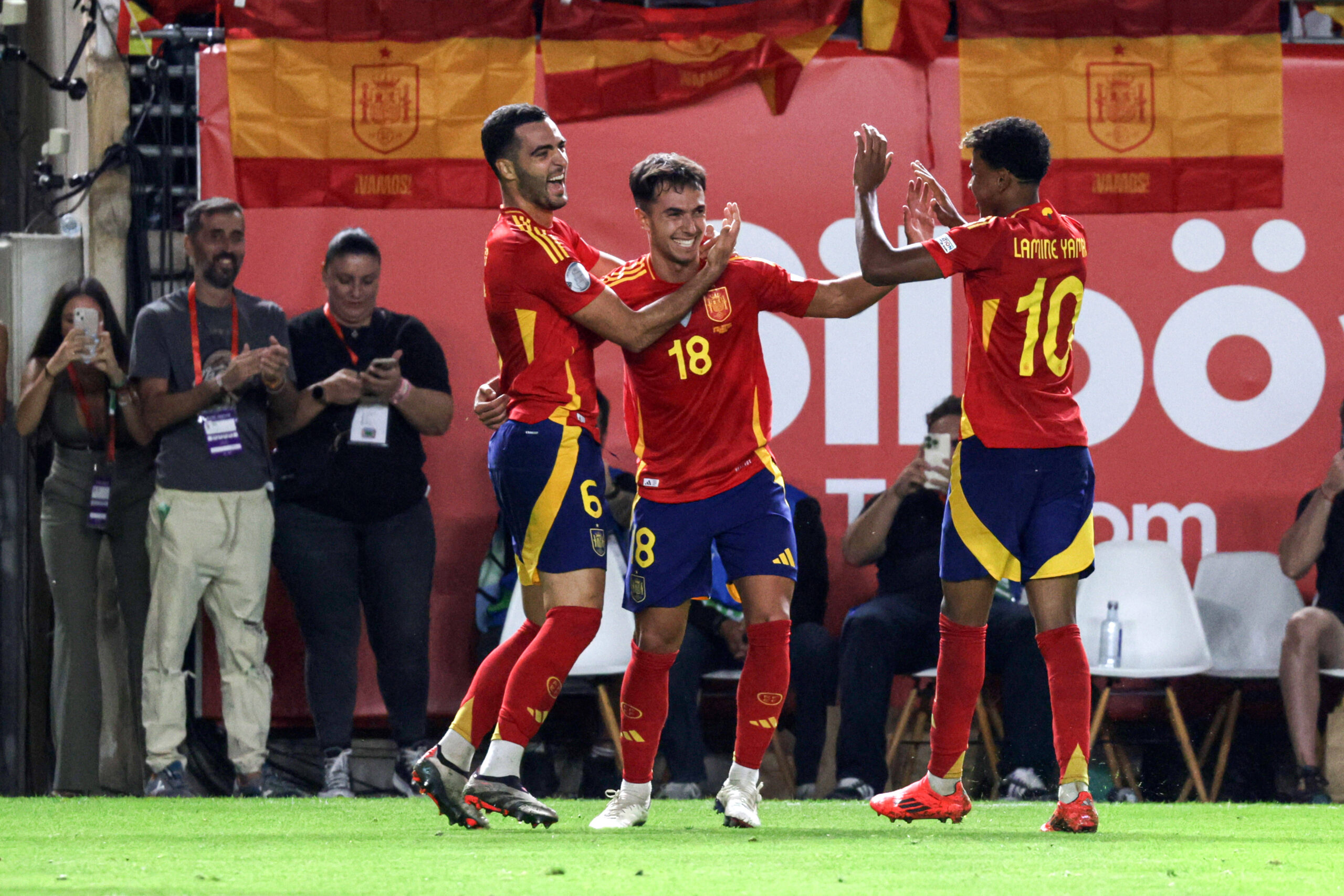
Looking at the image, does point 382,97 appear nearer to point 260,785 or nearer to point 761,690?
point 260,785

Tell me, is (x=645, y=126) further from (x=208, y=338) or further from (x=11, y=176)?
(x=11, y=176)

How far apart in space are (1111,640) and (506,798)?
359 centimetres

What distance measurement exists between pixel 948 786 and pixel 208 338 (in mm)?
3866

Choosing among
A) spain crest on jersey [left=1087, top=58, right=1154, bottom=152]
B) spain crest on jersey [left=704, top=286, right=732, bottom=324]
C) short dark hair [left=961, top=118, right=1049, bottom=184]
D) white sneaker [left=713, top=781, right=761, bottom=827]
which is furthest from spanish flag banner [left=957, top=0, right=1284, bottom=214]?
white sneaker [left=713, top=781, right=761, bottom=827]

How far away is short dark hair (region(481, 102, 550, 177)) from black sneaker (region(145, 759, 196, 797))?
3.34m

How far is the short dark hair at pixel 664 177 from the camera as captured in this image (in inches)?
202

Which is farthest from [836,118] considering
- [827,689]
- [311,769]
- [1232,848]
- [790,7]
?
[1232,848]

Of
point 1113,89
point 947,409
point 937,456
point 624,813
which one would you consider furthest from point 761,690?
point 1113,89

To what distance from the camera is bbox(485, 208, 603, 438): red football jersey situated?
15.9ft

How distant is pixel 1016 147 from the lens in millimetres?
5008

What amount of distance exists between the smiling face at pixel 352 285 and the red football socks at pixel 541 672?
321 cm

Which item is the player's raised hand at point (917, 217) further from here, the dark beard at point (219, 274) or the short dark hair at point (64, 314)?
the short dark hair at point (64, 314)

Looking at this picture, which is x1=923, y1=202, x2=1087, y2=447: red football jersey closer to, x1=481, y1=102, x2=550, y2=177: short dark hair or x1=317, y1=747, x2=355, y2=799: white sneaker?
x1=481, y1=102, x2=550, y2=177: short dark hair

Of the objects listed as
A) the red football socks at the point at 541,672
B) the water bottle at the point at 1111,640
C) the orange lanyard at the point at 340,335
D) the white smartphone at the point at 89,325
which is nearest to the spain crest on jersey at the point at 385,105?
the orange lanyard at the point at 340,335
